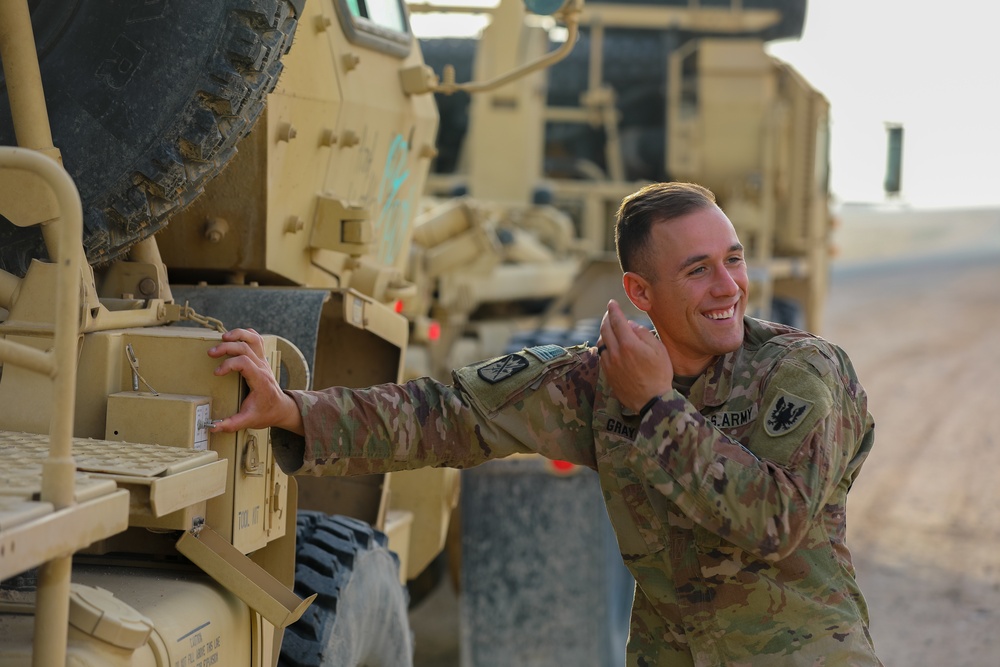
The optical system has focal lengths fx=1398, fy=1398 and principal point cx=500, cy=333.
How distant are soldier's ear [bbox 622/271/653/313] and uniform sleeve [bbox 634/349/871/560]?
0.36 metres

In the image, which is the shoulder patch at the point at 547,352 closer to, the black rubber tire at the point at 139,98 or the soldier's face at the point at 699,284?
the soldier's face at the point at 699,284

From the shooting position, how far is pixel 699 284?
2.83 meters

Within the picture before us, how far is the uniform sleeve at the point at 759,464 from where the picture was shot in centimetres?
251

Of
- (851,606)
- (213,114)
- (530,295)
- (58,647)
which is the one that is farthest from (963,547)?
(58,647)

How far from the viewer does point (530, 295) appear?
344 inches

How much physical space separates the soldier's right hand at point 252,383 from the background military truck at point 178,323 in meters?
0.03

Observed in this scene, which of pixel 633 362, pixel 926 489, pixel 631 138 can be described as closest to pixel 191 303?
pixel 633 362

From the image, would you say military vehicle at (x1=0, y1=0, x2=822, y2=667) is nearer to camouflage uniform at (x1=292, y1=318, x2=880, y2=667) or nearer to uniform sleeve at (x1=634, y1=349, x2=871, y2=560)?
camouflage uniform at (x1=292, y1=318, x2=880, y2=667)

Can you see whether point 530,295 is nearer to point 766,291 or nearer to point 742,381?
point 766,291

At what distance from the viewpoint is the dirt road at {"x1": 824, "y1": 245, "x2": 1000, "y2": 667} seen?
24.4 ft

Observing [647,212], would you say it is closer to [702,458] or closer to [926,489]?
[702,458]

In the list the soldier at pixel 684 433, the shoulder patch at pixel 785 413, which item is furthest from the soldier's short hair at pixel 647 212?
the shoulder patch at pixel 785 413

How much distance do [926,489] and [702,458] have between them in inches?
347

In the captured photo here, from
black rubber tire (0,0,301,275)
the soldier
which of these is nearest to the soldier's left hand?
the soldier
